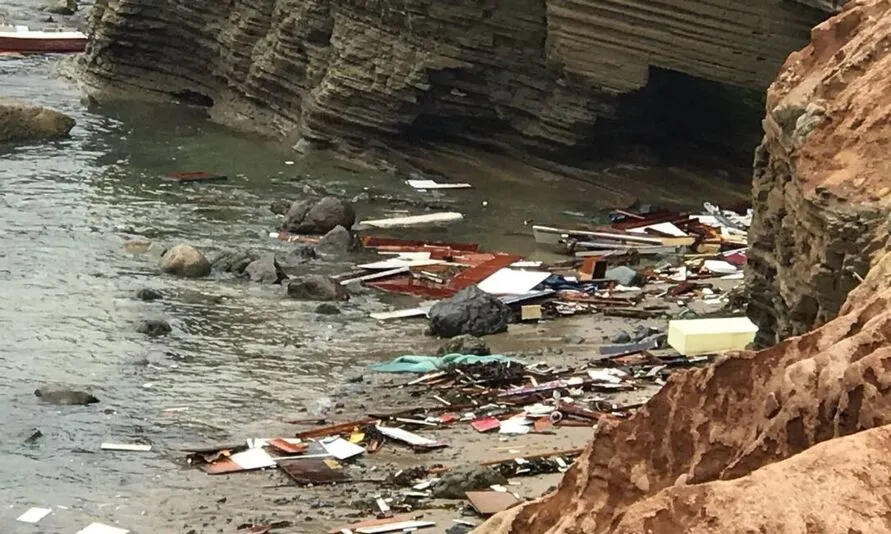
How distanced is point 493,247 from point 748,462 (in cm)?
1307

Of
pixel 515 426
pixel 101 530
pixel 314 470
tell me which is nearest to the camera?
pixel 101 530

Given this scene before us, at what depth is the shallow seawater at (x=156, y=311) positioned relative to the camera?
368 inches

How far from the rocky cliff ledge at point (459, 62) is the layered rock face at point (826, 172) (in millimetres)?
6420

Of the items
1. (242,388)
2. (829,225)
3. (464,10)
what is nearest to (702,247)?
(464,10)

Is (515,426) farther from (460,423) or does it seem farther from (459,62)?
(459,62)

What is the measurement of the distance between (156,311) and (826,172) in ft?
27.1

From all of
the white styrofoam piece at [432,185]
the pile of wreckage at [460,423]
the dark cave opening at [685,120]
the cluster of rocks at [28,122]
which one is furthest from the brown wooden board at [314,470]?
the cluster of rocks at [28,122]

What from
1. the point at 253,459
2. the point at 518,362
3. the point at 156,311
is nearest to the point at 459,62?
the point at 156,311

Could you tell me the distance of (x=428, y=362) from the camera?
37.5ft

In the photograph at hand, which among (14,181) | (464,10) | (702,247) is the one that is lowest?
(14,181)

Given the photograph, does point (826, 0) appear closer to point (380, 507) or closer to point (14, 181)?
point (380, 507)

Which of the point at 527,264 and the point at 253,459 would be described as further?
the point at 527,264

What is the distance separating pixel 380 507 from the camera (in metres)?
8.12

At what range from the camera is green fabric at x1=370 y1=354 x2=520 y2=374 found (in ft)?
37.0
